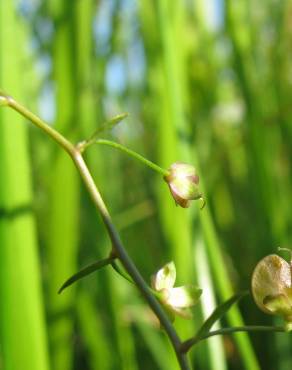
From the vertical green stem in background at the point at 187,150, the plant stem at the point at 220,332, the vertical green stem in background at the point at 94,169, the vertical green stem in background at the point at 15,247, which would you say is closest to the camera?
the plant stem at the point at 220,332

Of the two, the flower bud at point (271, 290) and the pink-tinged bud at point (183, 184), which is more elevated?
the pink-tinged bud at point (183, 184)

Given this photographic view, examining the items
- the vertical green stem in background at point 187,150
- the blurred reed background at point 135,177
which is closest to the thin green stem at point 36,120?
the blurred reed background at point 135,177

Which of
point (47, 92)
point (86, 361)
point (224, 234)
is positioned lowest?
point (86, 361)

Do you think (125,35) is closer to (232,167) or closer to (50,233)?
(232,167)

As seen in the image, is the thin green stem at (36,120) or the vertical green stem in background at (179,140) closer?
the thin green stem at (36,120)

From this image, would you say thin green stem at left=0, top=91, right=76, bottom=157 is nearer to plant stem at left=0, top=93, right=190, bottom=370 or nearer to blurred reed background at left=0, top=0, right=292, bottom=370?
plant stem at left=0, top=93, right=190, bottom=370

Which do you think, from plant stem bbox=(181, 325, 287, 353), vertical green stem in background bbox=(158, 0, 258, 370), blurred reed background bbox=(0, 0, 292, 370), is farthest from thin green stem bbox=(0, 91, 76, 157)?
vertical green stem in background bbox=(158, 0, 258, 370)

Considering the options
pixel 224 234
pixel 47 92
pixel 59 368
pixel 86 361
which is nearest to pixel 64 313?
pixel 59 368

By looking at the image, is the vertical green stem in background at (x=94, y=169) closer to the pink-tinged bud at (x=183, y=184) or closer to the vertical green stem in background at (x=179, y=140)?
the vertical green stem in background at (x=179, y=140)
